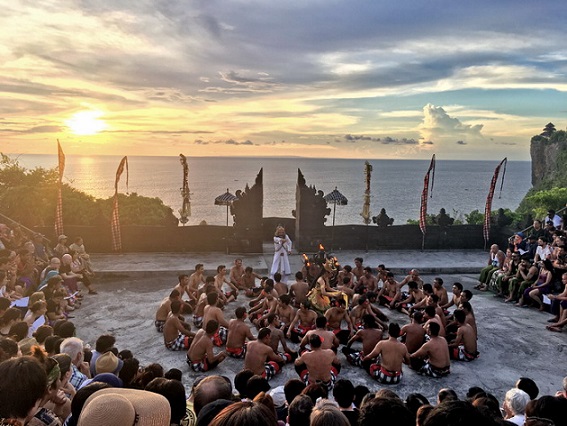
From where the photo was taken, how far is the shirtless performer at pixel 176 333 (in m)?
8.91

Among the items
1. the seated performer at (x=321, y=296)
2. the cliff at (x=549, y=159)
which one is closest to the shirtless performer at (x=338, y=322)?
the seated performer at (x=321, y=296)

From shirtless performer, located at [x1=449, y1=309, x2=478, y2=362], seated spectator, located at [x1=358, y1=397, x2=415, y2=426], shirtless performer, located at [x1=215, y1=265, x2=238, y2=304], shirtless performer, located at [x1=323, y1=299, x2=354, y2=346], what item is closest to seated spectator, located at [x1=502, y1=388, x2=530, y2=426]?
seated spectator, located at [x1=358, y1=397, x2=415, y2=426]

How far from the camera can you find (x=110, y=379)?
15.9 ft

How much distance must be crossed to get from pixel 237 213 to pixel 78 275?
689 centimetres

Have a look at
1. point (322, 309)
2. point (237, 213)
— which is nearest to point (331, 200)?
point (237, 213)

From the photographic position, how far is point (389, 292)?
12.2 m

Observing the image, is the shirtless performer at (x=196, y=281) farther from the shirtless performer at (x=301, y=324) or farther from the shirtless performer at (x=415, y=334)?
the shirtless performer at (x=415, y=334)

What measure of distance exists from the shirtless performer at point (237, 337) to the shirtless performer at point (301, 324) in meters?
1.21

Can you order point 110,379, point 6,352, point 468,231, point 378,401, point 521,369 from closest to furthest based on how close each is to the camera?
point 378,401, point 110,379, point 6,352, point 521,369, point 468,231

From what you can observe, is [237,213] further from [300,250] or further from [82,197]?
[82,197]

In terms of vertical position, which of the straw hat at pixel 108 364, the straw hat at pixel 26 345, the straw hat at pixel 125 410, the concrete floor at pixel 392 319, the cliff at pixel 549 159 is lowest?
the concrete floor at pixel 392 319

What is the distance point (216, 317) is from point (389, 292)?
5546mm

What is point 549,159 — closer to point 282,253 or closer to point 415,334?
point 282,253

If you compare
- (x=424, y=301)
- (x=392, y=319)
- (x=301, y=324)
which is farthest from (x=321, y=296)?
(x=424, y=301)
